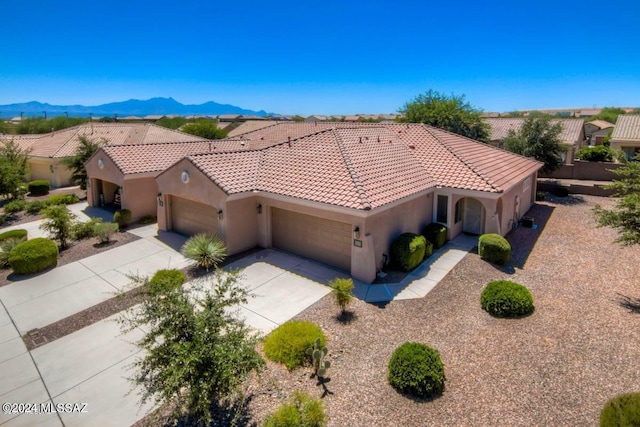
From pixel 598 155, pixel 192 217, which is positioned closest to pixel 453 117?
pixel 598 155

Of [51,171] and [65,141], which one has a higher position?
[65,141]

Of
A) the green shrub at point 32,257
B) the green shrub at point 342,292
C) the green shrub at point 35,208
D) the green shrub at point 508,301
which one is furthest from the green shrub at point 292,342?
the green shrub at point 35,208

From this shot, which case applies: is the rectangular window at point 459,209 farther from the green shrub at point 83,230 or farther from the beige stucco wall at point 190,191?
the green shrub at point 83,230

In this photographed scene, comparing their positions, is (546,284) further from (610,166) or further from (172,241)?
(610,166)

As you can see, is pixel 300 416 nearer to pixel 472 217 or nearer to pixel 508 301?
pixel 508 301

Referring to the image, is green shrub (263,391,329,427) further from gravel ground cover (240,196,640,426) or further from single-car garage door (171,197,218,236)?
single-car garage door (171,197,218,236)

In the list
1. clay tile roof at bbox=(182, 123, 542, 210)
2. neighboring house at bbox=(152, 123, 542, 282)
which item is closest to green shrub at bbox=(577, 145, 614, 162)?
clay tile roof at bbox=(182, 123, 542, 210)

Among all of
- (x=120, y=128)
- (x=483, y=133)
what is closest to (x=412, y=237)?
(x=483, y=133)
